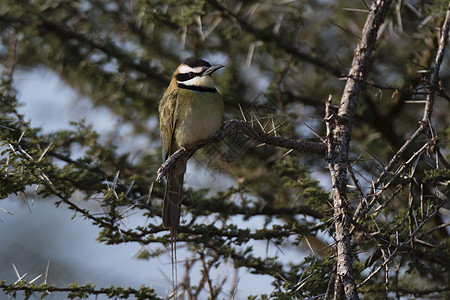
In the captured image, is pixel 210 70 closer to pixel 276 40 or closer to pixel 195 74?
pixel 195 74

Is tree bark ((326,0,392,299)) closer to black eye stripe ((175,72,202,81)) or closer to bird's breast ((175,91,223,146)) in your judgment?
bird's breast ((175,91,223,146))

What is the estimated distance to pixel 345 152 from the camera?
110 inches

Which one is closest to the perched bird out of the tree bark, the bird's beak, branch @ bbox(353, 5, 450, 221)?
the bird's beak

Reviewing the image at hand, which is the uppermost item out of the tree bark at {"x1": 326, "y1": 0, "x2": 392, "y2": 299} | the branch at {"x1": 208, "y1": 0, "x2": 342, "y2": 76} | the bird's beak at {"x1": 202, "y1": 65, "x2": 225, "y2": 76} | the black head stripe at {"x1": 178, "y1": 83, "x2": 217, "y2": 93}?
the branch at {"x1": 208, "y1": 0, "x2": 342, "y2": 76}

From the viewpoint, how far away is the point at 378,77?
5.28 m

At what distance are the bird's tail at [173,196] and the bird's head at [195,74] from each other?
0.55 m

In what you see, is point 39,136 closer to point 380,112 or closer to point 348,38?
point 380,112

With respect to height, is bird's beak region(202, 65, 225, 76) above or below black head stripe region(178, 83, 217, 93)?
above

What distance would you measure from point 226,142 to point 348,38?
208 centimetres

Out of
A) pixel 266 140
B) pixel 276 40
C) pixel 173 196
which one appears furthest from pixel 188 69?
pixel 266 140

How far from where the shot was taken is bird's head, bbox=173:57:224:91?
3943mm

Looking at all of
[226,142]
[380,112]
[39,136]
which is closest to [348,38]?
[380,112]

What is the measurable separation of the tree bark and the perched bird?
993mm

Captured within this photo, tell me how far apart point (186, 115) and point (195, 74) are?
402mm
